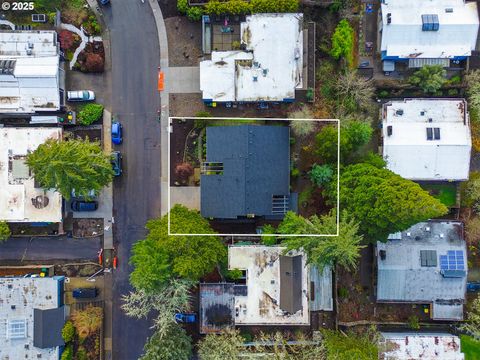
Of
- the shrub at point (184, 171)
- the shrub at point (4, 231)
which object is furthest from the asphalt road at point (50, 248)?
the shrub at point (184, 171)

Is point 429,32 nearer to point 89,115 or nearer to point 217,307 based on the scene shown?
point 217,307

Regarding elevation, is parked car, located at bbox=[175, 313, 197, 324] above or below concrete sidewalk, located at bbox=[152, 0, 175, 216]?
below

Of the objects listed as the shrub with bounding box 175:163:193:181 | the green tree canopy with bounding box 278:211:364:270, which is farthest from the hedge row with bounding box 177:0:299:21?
the green tree canopy with bounding box 278:211:364:270

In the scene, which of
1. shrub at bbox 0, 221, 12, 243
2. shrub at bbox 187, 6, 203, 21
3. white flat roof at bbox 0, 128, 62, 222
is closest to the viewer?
shrub at bbox 0, 221, 12, 243

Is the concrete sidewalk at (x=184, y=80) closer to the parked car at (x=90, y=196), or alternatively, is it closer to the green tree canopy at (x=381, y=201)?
the parked car at (x=90, y=196)

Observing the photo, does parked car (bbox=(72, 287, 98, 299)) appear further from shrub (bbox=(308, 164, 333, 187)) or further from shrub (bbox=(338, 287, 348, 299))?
shrub (bbox=(308, 164, 333, 187))
